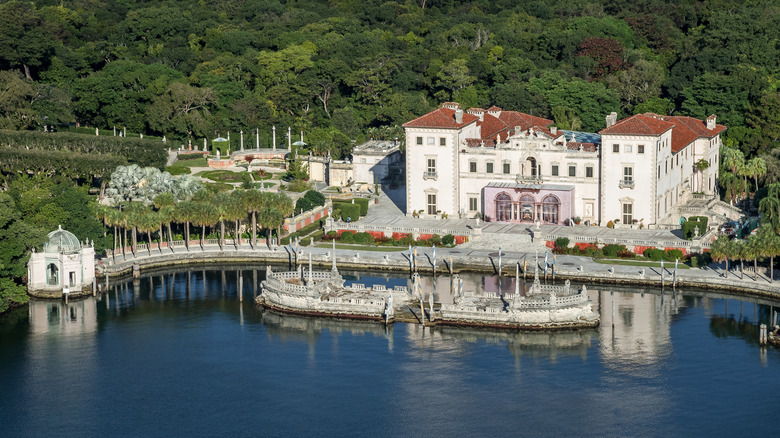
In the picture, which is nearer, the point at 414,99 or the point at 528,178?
the point at 528,178

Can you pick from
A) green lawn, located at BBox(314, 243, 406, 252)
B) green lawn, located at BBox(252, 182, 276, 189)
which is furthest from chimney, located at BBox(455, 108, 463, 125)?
green lawn, located at BBox(252, 182, 276, 189)

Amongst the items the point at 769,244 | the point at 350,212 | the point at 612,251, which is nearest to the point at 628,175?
the point at 612,251

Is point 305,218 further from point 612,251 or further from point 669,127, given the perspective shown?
point 669,127

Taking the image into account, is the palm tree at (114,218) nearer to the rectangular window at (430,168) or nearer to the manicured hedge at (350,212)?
the manicured hedge at (350,212)

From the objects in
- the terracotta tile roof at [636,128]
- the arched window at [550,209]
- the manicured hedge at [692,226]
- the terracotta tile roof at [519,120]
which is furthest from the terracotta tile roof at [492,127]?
the manicured hedge at [692,226]

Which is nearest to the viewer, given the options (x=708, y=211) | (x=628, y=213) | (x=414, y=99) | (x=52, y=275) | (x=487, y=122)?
(x=52, y=275)

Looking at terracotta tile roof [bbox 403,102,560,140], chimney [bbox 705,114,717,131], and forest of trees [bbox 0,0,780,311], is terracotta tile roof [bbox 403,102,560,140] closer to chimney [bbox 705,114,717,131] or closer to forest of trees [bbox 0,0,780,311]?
chimney [bbox 705,114,717,131]

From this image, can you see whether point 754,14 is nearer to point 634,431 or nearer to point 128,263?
point 128,263
